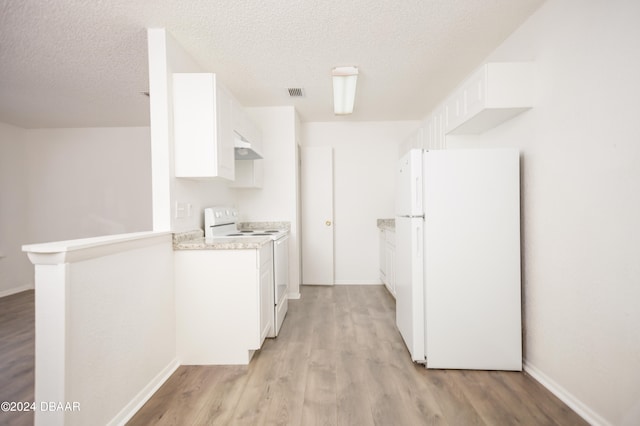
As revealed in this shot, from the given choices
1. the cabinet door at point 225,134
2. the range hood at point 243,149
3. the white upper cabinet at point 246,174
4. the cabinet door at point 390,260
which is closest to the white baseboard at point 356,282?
the cabinet door at point 390,260

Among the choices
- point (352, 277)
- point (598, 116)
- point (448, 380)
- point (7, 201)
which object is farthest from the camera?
point (352, 277)

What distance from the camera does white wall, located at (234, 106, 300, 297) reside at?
3768 mm

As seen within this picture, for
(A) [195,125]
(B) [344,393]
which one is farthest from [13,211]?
(B) [344,393]

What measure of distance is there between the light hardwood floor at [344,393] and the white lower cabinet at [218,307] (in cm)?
13

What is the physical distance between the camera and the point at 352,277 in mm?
4473

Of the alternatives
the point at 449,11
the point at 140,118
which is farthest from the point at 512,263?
the point at 140,118

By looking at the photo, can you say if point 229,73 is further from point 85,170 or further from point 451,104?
point 85,170

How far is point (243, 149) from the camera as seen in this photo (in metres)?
3.07

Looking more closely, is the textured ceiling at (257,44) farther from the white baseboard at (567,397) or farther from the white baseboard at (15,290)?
the white baseboard at (15,290)

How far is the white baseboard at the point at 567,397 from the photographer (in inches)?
58.6

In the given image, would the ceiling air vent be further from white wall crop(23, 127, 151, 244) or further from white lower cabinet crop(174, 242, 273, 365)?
white wall crop(23, 127, 151, 244)

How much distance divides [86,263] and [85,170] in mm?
4158

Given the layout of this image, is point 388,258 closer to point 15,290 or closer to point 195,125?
point 195,125

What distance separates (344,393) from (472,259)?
1242 mm
